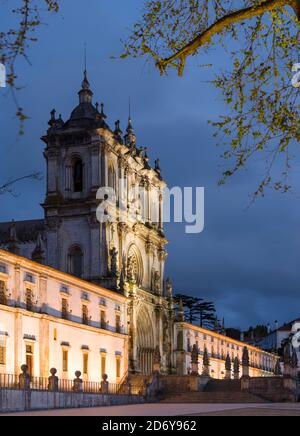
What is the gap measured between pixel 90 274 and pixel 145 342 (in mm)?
9485

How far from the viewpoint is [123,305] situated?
60.0 m

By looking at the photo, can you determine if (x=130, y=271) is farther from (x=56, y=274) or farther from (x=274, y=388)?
(x=56, y=274)

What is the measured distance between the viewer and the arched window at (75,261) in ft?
210

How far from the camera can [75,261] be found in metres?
64.3

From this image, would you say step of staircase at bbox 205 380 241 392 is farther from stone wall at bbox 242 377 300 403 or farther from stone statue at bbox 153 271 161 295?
stone statue at bbox 153 271 161 295

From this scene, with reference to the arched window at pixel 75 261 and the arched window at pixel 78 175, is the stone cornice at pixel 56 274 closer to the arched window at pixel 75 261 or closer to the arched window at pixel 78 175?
the arched window at pixel 75 261

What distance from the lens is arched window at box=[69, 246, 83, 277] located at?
63.9m

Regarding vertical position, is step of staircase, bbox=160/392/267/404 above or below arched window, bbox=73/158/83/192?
below

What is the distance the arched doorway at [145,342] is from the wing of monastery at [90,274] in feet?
0.29

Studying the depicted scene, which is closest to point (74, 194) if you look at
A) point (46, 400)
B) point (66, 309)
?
point (66, 309)

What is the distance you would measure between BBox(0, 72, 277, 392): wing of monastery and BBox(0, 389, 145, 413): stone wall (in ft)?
13.2

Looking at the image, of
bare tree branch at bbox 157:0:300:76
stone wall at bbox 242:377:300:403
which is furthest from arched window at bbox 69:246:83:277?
bare tree branch at bbox 157:0:300:76

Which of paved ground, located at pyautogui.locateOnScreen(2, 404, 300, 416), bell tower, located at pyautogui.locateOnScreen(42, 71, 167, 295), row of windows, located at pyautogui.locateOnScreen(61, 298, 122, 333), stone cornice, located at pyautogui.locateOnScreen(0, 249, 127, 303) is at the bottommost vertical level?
paved ground, located at pyautogui.locateOnScreen(2, 404, 300, 416)

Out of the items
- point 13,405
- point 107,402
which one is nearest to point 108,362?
point 107,402
